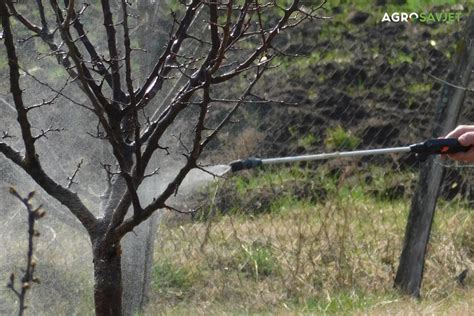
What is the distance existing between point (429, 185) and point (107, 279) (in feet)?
9.47

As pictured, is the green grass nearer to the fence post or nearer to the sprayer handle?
the fence post

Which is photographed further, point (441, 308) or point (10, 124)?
point (441, 308)

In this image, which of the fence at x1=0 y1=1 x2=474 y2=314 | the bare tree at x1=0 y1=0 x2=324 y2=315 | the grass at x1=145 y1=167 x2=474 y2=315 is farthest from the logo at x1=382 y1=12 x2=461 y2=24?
the bare tree at x1=0 y1=0 x2=324 y2=315

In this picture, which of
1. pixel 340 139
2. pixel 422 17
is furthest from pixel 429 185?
pixel 422 17

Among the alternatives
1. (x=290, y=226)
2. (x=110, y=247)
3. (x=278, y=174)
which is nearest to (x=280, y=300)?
(x=290, y=226)

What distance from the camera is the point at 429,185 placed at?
577cm

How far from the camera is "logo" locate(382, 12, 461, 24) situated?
6719 mm

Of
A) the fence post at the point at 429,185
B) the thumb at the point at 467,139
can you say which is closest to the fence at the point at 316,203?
the fence post at the point at 429,185

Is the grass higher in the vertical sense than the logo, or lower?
lower

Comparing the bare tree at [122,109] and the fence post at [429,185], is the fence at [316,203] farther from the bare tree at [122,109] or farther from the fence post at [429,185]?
the bare tree at [122,109]

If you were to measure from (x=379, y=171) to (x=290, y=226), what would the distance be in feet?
3.36

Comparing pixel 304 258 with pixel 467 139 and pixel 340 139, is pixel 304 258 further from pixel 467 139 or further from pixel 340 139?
pixel 467 139

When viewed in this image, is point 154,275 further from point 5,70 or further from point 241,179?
point 5,70

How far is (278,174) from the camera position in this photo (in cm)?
632
